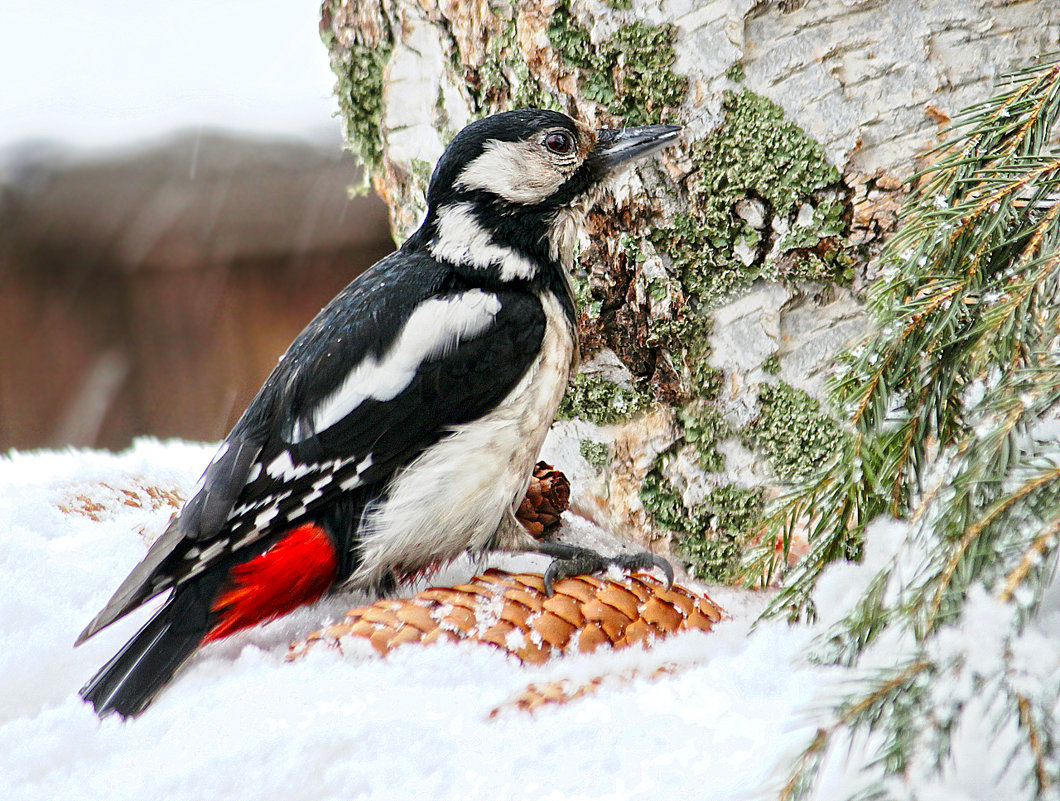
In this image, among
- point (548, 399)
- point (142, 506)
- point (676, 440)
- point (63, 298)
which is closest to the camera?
point (548, 399)

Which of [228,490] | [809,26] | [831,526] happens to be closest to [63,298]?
[228,490]

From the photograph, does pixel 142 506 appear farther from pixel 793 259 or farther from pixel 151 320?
pixel 151 320

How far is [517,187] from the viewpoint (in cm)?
125

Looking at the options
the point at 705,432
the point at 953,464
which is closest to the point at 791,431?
the point at 705,432

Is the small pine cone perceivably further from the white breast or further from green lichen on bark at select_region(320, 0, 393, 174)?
green lichen on bark at select_region(320, 0, 393, 174)

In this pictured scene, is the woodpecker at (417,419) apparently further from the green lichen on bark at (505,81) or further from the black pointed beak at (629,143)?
the green lichen on bark at (505,81)

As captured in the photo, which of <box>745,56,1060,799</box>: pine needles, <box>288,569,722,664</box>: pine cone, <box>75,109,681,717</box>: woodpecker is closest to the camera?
<box>745,56,1060,799</box>: pine needles

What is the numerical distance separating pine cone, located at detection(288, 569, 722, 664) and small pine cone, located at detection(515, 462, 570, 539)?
0.31 metres

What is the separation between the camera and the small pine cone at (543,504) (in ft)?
4.51

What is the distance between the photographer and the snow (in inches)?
23.6

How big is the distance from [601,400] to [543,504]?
7.2 inches

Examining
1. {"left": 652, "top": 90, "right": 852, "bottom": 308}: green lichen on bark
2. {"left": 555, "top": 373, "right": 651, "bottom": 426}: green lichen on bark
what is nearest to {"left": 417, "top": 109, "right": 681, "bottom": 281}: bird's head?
{"left": 652, "top": 90, "right": 852, "bottom": 308}: green lichen on bark

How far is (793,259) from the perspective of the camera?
1.20m

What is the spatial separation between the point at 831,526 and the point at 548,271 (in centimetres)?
59
